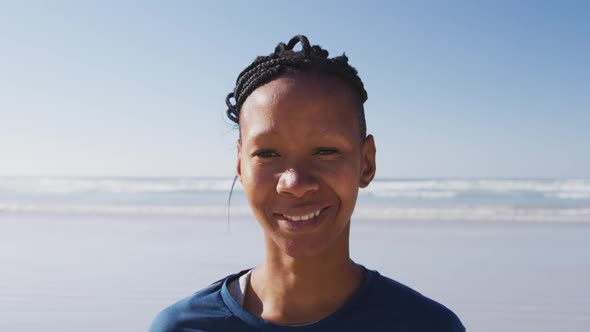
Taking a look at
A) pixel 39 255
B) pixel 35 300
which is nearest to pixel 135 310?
pixel 35 300

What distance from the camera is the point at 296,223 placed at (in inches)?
59.7

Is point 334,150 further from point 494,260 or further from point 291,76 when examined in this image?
point 494,260

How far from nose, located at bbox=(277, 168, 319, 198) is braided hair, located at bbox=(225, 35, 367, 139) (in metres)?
0.27

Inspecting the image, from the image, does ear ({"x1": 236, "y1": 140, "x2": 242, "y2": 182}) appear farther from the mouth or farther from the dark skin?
the mouth

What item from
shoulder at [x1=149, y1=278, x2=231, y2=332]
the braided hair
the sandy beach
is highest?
the braided hair

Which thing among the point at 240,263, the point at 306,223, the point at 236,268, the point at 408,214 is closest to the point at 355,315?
the point at 306,223

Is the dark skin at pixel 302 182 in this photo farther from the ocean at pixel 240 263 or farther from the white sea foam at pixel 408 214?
the white sea foam at pixel 408 214

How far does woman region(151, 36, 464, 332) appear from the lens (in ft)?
4.86

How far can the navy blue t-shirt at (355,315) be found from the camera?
150cm

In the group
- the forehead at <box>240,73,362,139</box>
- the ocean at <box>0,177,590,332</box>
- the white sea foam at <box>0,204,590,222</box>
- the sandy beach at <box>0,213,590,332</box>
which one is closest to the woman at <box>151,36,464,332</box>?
the forehead at <box>240,73,362,139</box>

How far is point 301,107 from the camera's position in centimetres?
147

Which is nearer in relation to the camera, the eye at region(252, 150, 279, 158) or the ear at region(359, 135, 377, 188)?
the eye at region(252, 150, 279, 158)

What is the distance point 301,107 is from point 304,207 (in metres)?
0.28

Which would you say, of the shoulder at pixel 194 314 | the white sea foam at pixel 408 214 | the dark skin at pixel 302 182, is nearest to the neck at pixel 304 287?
the dark skin at pixel 302 182
